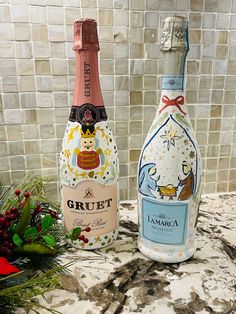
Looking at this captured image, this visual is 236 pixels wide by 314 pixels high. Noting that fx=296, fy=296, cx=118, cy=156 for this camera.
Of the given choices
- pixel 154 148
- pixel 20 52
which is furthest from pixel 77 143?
pixel 20 52

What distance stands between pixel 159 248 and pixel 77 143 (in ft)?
0.65

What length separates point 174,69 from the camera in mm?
393

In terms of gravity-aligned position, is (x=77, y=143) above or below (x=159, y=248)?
above

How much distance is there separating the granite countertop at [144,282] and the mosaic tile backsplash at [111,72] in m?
0.21

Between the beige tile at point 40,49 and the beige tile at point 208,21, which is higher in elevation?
the beige tile at point 208,21

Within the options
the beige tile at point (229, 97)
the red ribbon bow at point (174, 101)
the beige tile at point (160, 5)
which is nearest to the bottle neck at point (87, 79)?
the red ribbon bow at point (174, 101)

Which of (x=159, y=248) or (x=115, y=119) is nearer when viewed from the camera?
(x=159, y=248)

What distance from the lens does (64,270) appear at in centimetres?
42

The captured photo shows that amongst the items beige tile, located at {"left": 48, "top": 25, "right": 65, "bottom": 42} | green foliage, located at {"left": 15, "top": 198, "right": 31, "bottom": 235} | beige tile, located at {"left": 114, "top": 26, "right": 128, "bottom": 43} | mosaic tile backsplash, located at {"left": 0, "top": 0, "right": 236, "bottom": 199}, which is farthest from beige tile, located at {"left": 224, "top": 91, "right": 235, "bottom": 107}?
green foliage, located at {"left": 15, "top": 198, "right": 31, "bottom": 235}

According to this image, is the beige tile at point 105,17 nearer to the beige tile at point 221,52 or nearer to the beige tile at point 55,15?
the beige tile at point 55,15

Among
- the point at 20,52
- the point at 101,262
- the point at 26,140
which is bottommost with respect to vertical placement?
the point at 101,262

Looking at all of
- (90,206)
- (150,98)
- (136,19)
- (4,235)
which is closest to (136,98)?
(150,98)

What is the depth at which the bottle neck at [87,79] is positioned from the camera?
1.38ft

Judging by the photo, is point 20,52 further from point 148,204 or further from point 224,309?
point 224,309
